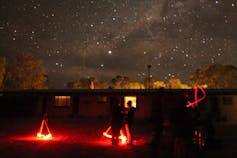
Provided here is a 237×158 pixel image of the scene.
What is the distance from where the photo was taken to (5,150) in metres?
9.58

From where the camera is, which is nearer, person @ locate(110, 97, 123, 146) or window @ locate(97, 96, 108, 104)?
person @ locate(110, 97, 123, 146)

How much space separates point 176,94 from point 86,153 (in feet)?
59.5

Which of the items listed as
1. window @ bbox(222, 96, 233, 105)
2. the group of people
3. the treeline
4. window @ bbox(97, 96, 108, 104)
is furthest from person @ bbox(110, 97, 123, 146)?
the treeline

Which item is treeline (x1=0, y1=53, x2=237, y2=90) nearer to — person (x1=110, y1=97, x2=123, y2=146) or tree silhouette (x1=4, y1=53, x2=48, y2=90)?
tree silhouette (x1=4, y1=53, x2=48, y2=90)

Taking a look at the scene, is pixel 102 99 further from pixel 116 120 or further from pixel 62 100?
pixel 116 120

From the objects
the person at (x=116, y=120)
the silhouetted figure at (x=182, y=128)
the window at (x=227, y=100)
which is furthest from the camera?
the window at (x=227, y=100)

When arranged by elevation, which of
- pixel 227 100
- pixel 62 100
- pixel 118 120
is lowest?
pixel 118 120

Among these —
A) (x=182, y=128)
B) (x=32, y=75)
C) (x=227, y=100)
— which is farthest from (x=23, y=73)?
(x=182, y=128)

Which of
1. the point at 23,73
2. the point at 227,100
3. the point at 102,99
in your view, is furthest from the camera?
the point at 23,73

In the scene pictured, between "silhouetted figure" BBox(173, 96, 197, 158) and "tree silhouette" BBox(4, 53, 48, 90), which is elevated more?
"tree silhouette" BBox(4, 53, 48, 90)

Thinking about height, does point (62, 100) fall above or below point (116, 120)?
above

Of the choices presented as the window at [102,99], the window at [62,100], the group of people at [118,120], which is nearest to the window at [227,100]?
the window at [102,99]

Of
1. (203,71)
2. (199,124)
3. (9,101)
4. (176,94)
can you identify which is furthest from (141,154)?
(203,71)

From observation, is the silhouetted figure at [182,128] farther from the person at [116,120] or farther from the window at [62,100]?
the window at [62,100]
